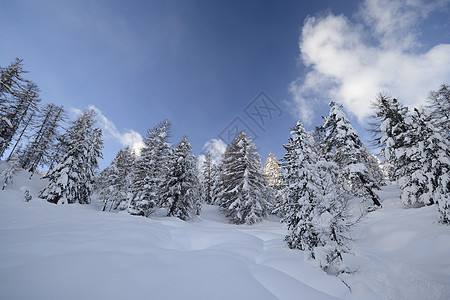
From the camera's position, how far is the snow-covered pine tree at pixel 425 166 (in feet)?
27.9

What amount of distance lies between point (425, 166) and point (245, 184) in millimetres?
13759

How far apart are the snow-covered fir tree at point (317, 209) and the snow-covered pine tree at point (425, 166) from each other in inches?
275

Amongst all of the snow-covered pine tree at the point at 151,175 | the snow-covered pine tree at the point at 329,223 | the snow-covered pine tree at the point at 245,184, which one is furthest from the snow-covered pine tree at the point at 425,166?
the snow-covered pine tree at the point at 151,175

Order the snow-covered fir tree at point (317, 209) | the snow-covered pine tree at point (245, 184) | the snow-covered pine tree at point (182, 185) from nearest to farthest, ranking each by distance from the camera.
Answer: the snow-covered fir tree at point (317, 209)
the snow-covered pine tree at point (182, 185)
the snow-covered pine tree at point (245, 184)

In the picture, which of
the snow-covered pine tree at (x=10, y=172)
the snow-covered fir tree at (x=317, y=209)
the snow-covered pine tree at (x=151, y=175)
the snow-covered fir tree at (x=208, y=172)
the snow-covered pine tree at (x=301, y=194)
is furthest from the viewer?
the snow-covered fir tree at (x=208, y=172)

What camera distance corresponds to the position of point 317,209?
5.33m

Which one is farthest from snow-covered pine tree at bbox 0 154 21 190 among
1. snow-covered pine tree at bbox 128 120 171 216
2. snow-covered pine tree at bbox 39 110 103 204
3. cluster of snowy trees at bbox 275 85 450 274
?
cluster of snowy trees at bbox 275 85 450 274

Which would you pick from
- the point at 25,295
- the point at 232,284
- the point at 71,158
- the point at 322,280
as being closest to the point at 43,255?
the point at 25,295

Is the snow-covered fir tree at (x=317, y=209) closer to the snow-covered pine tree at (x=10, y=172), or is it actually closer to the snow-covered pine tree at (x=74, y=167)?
the snow-covered pine tree at (x=74, y=167)

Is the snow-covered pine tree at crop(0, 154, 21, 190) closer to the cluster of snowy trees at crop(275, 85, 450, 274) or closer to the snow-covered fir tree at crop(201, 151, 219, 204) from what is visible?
the snow-covered fir tree at crop(201, 151, 219, 204)

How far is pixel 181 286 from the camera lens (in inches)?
116

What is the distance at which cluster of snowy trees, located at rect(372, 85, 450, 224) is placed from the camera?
337 inches

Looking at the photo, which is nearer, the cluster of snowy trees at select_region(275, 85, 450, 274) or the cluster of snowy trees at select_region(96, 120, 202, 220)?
the cluster of snowy trees at select_region(275, 85, 450, 274)

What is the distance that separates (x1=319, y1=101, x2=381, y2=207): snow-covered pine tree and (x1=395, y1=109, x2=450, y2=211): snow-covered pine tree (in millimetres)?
2014
